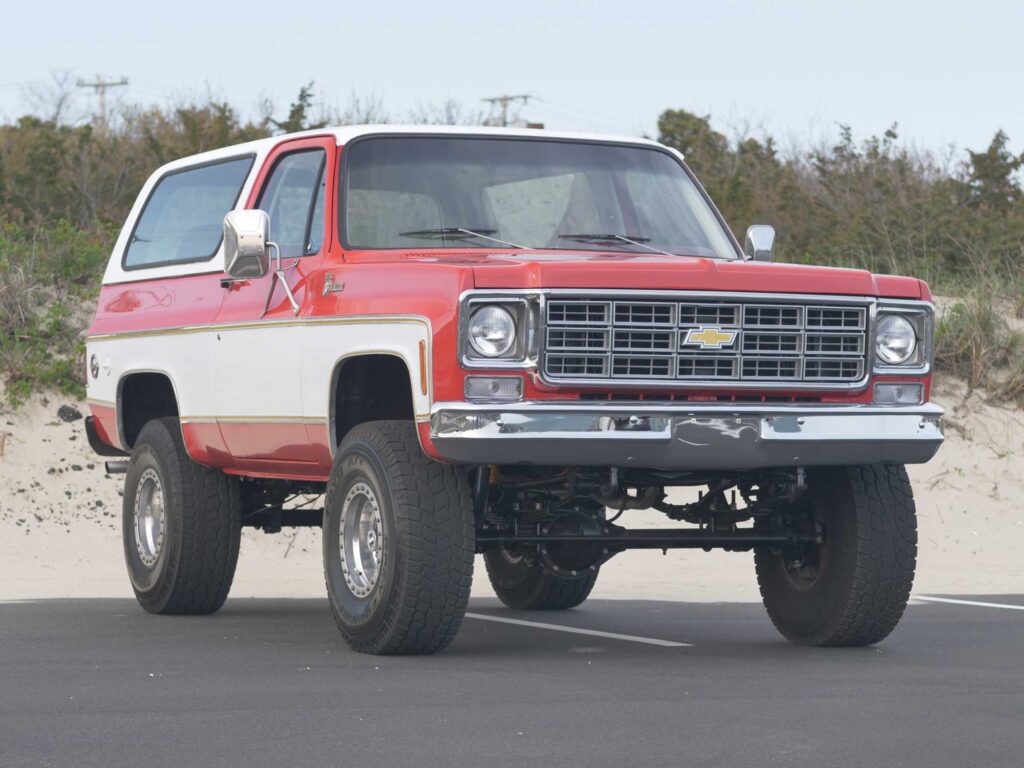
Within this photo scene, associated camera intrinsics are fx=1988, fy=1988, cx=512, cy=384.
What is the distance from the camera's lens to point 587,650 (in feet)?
30.5

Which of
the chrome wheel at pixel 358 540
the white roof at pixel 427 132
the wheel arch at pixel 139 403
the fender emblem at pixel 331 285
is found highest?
the white roof at pixel 427 132

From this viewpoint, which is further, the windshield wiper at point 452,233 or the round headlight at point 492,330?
the windshield wiper at point 452,233

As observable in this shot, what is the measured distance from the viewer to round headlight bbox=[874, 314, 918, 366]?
8898mm

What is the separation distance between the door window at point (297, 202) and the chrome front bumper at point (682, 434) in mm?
1850

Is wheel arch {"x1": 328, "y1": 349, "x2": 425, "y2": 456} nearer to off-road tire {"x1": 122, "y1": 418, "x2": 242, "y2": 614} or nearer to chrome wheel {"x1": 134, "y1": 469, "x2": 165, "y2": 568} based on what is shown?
off-road tire {"x1": 122, "y1": 418, "x2": 242, "y2": 614}

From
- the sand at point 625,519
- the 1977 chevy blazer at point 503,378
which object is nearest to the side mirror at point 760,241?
the 1977 chevy blazer at point 503,378

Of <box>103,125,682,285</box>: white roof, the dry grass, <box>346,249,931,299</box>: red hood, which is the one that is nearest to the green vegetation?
the dry grass

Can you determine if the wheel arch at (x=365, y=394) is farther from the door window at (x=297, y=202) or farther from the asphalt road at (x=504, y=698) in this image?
the asphalt road at (x=504, y=698)

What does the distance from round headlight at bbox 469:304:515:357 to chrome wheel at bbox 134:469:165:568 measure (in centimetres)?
352

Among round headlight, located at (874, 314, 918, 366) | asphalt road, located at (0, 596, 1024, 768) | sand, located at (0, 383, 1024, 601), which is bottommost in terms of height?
sand, located at (0, 383, 1024, 601)

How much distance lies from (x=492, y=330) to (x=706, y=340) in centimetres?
96

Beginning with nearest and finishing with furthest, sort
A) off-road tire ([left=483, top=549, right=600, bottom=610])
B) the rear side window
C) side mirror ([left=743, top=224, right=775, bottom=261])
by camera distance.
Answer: side mirror ([left=743, top=224, right=775, bottom=261]), the rear side window, off-road tire ([left=483, top=549, right=600, bottom=610])

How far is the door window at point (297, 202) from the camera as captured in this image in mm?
9609

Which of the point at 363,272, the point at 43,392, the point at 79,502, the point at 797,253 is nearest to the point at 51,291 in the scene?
the point at 43,392
